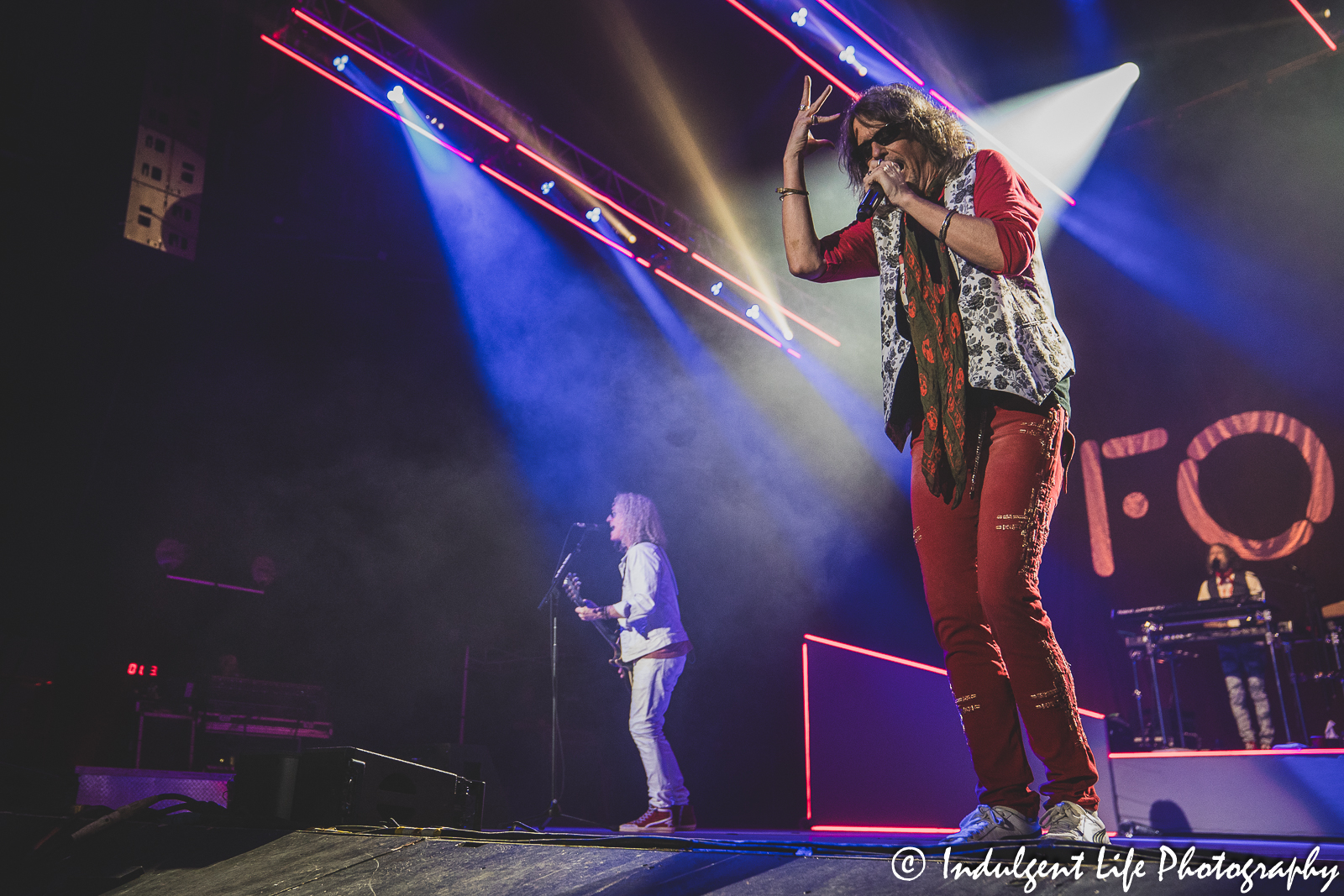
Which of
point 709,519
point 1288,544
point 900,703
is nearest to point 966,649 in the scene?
point 900,703

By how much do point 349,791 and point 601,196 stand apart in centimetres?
496

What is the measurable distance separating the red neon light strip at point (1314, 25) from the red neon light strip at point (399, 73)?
5730 millimetres

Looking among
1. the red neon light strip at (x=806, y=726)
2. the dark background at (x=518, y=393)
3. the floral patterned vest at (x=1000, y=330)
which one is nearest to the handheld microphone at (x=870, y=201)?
the floral patterned vest at (x=1000, y=330)

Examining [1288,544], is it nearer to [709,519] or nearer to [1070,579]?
[1070,579]

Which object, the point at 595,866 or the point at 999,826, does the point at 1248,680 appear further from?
the point at 595,866

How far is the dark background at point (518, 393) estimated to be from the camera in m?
5.60

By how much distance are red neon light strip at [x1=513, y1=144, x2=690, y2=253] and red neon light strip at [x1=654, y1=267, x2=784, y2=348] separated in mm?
286

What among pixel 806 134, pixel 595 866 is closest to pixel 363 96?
pixel 806 134

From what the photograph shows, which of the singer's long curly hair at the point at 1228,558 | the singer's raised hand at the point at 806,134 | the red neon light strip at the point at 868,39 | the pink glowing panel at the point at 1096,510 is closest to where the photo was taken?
the singer's raised hand at the point at 806,134

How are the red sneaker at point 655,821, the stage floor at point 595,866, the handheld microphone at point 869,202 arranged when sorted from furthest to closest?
1. the red sneaker at point 655,821
2. the handheld microphone at point 869,202
3. the stage floor at point 595,866

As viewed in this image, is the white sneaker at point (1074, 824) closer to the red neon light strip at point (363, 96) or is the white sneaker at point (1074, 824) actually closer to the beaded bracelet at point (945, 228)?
the beaded bracelet at point (945, 228)

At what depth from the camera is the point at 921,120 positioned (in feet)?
6.49

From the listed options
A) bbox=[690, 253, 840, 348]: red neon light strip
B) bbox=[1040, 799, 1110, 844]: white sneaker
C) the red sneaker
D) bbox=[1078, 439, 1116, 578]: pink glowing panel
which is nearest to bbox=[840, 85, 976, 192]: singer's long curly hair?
bbox=[1040, 799, 1110, 844]: white sneaker

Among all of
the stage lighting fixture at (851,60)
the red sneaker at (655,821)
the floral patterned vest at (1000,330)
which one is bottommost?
the red sneaker at (655,821)
